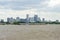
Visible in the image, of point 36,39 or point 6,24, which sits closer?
point 36,39

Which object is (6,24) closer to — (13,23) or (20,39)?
(13,23)

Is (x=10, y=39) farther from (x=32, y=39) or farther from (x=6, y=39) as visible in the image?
(x=32, y=39)

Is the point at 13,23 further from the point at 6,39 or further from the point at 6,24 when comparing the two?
the point at 6,39

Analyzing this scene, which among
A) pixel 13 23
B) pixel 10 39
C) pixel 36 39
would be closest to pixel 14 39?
pixel 10 39

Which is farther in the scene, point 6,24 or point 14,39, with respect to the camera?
point 6,24

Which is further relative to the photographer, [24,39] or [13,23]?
[13,23]

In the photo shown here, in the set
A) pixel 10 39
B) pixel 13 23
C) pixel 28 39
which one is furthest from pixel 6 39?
pixel 13 23

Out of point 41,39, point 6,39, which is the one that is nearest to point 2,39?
point 6,39
